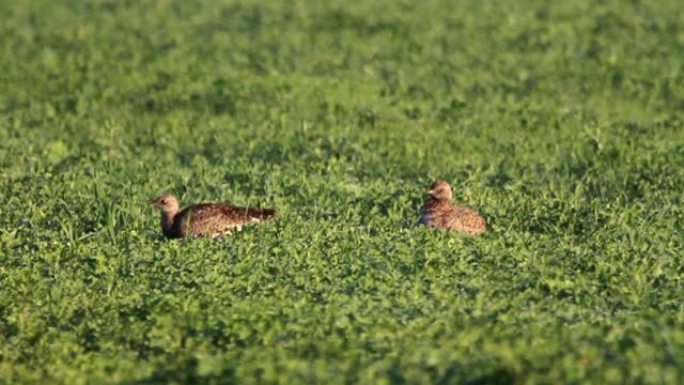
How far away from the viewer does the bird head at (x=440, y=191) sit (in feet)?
48.1

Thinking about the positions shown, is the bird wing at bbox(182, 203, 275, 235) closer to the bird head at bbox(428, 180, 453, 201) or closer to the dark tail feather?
the dark tail feather

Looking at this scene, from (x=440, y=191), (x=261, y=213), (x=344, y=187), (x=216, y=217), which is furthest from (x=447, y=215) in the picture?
(x=344, y=187)

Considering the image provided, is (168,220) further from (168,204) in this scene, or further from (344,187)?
(344,187)

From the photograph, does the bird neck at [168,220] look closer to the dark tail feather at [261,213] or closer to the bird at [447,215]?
the dark tail feather at [261,213]

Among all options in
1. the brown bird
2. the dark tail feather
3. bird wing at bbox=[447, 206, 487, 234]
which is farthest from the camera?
the dark tail feather

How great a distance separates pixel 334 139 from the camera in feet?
62.6

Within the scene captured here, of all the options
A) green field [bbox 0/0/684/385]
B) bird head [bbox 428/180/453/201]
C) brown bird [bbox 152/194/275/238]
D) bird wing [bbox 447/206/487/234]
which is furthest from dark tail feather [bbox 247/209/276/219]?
bird wing [bbox 447/206/487/234]

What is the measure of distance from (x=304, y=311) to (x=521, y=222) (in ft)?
11.5

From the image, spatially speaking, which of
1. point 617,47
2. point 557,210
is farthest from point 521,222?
point 617,47

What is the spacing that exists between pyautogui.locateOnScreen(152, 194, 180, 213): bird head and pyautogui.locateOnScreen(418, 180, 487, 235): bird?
2.04 m

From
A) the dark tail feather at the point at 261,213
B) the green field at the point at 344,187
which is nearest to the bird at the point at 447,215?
the green field at the point at 344,187

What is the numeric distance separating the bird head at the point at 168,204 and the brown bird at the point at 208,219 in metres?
0.04

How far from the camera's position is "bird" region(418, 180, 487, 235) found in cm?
1386

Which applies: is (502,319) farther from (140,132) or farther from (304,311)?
(140,132)
